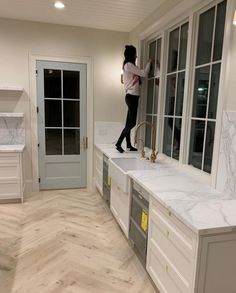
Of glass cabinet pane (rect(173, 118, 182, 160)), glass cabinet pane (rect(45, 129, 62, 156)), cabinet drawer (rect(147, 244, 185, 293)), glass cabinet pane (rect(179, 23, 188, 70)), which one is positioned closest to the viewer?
cabinet drawer (rect(147, 244, 185, 293))

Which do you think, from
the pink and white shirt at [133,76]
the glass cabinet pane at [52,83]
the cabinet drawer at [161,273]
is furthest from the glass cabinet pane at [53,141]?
the cabinet drawer at [161,273]

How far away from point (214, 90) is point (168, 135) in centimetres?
102

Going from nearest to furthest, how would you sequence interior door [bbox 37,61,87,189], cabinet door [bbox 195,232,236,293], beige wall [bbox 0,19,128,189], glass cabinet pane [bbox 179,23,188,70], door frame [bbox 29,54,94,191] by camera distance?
cabinet door [bbox 195,232,236,293]
glass cabinet pane [bbox 179,23,188,70]
beige wall [bbox 0,19,128,189]
door frame [bbox 29,54,94,191]
interior door [bbox 37,61,87,189]

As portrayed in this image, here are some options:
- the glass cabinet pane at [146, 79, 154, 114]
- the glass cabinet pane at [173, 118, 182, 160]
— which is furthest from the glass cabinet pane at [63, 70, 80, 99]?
the glass cabinet pane at [173, 118, 182, 160]

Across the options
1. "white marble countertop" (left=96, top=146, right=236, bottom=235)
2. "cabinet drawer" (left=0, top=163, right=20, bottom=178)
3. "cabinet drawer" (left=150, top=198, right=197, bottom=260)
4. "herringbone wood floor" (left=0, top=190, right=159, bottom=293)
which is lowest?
"herringbone wood floor" (left=0, top=190, right=159, bottom=293)

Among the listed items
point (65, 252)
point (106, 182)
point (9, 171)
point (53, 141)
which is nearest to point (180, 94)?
point (106, 182)

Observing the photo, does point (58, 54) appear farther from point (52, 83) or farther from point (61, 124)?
point (61, 124)

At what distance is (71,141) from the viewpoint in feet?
14.3

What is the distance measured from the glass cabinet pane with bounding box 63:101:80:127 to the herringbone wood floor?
1.37m

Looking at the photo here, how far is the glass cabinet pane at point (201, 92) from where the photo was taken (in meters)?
2.43

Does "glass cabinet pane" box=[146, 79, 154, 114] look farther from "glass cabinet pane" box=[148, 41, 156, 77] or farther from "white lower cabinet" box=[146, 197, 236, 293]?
"white lower cabinet" box=[146, 197, 236, 293]

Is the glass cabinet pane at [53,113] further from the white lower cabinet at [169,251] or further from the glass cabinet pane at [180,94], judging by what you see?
the white lower cabinet at [169,251]

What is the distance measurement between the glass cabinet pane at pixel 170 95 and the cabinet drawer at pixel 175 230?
1.51m

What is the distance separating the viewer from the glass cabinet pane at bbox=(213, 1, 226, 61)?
2.19 meters
